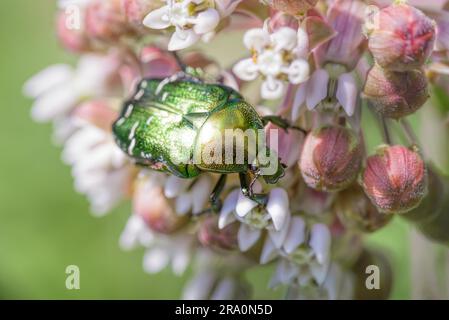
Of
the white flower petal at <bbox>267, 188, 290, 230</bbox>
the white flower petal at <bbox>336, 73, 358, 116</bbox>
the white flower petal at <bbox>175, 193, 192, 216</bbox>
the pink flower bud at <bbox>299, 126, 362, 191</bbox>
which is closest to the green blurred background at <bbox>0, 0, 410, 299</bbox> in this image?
the white flower petal at <bbox>175, 193, 192, 216</bbox>

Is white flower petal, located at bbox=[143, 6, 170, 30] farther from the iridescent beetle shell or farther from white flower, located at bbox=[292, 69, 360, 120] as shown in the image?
white flower, located at bbox=[292, 69, 360, 120]

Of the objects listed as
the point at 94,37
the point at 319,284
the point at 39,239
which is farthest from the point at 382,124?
the point at 39,239

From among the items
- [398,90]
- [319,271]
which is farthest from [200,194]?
[398,90]

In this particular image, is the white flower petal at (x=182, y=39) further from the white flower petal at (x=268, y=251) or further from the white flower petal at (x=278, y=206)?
the white flower petal at (x=268, y=251)

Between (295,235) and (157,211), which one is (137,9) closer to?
(157,211)
